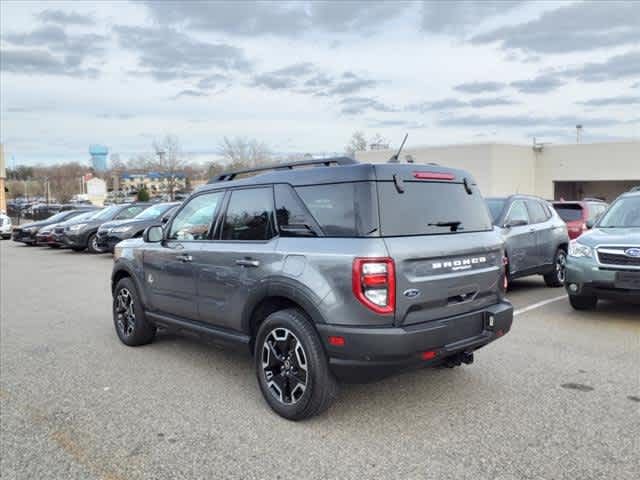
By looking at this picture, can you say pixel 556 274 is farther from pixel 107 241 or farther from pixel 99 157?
pixel 99 157

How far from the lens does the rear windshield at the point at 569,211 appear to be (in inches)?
511

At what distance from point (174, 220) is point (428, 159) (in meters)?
33.9

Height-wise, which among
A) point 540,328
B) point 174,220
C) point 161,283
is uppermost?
point 174,220

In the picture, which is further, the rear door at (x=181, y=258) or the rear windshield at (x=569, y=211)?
the rear windshield at (x=569, y=211)

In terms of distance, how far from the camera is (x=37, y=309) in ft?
28.7

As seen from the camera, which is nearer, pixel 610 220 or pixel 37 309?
pixel 610 220

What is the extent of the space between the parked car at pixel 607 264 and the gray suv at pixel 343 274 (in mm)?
3086

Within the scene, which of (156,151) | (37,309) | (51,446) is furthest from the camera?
(156,151)

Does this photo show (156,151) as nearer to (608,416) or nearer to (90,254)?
(90,254)

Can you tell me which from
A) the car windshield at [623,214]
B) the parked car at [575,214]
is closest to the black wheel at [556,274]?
the car windshield at [623,214]

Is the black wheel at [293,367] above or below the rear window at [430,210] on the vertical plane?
below

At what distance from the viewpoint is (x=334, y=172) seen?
13.3 ft

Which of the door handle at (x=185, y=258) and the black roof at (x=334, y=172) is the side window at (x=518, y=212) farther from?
the door handle at (x=185, y=258)

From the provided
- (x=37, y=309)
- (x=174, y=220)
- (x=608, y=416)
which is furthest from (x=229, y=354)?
(x=37, y=309)
